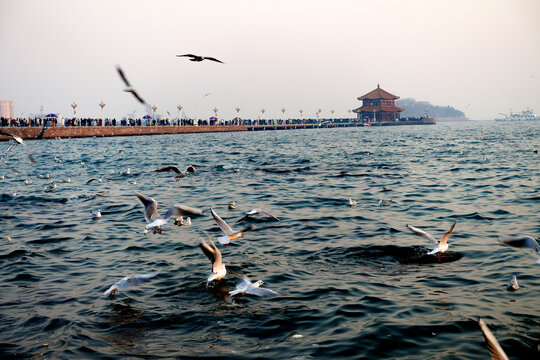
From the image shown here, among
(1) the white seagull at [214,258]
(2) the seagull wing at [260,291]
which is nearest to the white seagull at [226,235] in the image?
(1) the white seagull at [214,258]

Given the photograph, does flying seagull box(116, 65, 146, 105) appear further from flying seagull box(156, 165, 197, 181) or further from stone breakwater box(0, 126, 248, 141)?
stone breakwater box(0, 126, 248, 141)

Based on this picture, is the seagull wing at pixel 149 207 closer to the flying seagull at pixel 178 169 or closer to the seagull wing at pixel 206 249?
the seagull wing at pixel 206 249

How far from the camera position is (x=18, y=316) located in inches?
229

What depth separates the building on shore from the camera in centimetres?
14238

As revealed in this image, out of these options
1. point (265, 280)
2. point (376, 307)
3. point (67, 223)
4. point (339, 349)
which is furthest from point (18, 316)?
point (67, 223)

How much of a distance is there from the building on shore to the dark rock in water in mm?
138396

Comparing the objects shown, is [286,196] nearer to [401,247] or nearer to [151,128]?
[401,247]

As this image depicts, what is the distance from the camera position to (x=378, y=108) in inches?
5586

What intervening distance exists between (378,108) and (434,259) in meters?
139

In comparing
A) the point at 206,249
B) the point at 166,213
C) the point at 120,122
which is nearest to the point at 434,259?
the point at 206,249

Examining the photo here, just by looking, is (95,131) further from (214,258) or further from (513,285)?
(513,285)

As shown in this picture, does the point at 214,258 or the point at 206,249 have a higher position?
the point at 206,249

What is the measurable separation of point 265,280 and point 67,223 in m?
6.41

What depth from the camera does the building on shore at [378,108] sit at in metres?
142
